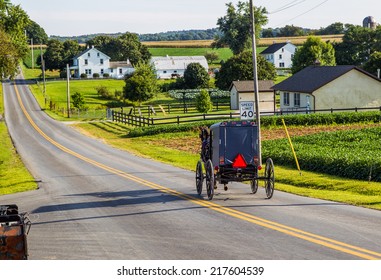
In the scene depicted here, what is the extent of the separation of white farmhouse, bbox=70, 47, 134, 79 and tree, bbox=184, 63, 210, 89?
37.5m

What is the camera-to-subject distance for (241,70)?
331 feet

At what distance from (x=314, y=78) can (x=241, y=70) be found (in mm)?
30869

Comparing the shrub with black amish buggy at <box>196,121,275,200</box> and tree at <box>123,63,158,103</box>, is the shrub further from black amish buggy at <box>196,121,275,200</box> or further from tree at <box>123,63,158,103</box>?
black amish buggy at <box>196,121,275,200</box>

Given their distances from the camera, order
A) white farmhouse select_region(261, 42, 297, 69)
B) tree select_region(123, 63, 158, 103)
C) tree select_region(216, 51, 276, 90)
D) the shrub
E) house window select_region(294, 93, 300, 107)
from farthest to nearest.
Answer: white farmhouse select_region(261, 42, 297, 69), the shrub, tree select_region(216, 51, 276, 90), tree select_region(123, 63, 158, 103), house window select_region(294, 93, 300, 107)

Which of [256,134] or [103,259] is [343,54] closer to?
[256,134]

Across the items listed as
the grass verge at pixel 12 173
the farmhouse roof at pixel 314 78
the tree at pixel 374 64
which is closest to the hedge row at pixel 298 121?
the farmhouse roof at pixel 314 78

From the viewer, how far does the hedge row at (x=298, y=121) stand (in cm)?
5709

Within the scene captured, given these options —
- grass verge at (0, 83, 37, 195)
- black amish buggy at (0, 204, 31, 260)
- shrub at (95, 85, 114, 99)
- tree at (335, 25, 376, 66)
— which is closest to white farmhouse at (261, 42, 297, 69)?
tree at (335, 25, 376, 66)

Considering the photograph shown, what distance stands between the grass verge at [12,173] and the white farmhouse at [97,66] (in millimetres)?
98966

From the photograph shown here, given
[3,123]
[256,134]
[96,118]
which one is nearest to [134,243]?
[256,134]

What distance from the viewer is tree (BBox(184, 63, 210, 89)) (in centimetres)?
11644

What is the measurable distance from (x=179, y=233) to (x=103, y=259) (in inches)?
117

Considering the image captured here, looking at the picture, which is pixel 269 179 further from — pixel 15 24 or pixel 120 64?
pixel 120 64

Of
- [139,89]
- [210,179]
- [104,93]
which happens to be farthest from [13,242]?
[104,93]
